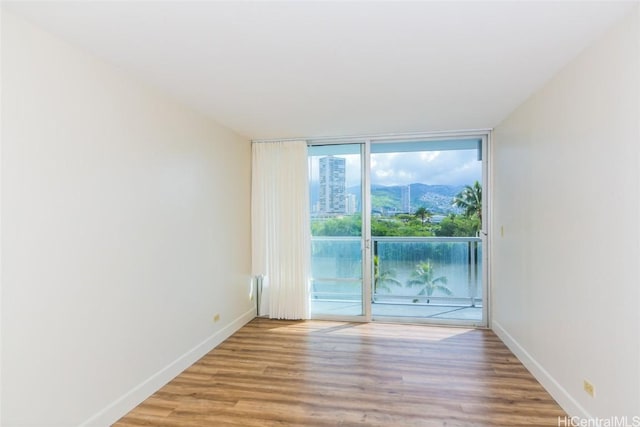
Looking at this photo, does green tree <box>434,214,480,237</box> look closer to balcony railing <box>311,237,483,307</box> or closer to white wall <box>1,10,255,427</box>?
balcony railing <box>311,237,483,307</box>

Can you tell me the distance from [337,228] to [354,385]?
2.17 metres

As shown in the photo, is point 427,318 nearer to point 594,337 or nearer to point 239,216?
point 594,337

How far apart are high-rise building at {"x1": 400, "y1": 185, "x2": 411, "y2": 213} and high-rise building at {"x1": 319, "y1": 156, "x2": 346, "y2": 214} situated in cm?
78

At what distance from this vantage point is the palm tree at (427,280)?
4.41 meters

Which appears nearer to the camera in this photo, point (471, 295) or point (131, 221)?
point (131, 221)

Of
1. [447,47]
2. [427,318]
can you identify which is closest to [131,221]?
[447,47]

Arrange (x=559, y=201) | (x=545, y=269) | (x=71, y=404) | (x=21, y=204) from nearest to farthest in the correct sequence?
1. (x=21, y=204)
2. (x=71, y=404)
3. (x=559, y=201)
4. (x=545, y=269)

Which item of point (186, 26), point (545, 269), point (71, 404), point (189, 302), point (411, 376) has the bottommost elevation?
point (411, 376)

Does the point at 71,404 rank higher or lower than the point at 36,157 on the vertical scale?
lower

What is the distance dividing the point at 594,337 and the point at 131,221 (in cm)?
317

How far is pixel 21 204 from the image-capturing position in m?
1.72

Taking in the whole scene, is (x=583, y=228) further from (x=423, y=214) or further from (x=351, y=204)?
(x=351, y=204)

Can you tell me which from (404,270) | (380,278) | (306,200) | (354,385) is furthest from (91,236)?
(404,270)

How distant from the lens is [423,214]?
173 inches
